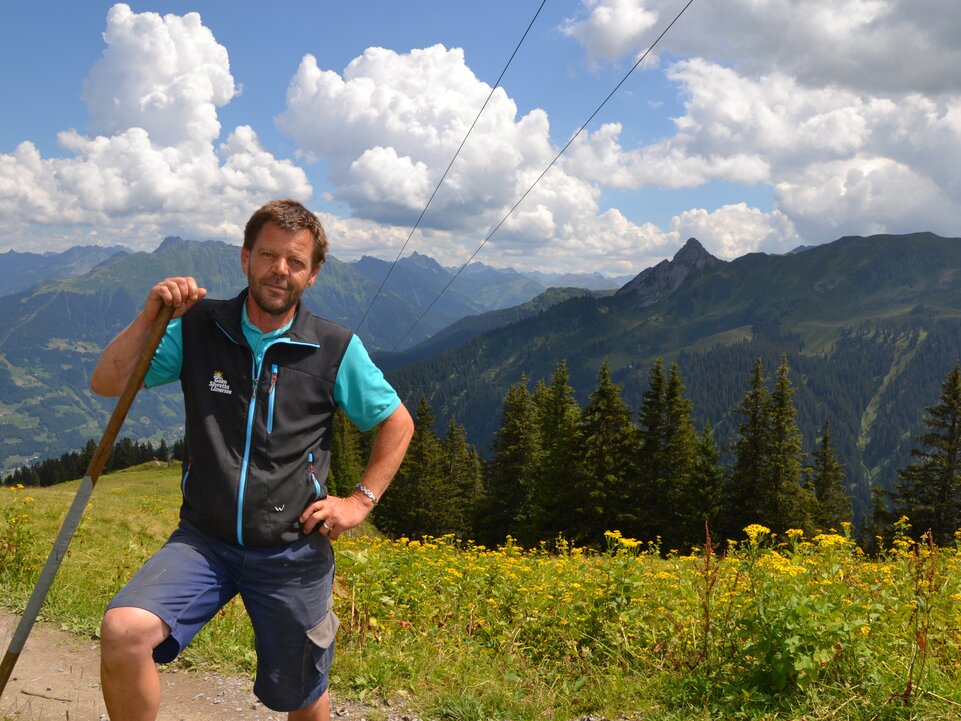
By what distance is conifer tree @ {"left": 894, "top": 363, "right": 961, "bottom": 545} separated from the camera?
32.1 m

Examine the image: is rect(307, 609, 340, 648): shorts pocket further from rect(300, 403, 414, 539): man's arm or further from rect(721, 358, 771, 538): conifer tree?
rect(721, 358, 771, 538): conifer tree

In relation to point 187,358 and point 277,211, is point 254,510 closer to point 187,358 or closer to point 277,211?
point 187,358

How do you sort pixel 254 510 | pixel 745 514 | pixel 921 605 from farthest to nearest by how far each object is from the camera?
1. pixel 745 514
2. pixel 921 605
3. pixel 254 510

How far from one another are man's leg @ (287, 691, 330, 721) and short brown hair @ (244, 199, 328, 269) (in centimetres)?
241

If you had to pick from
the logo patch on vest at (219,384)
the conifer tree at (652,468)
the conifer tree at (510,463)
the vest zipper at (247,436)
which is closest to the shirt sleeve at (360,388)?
the vest zipper at (247,436)

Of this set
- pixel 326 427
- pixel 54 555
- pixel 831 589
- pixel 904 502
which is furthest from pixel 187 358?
pixel 904 502

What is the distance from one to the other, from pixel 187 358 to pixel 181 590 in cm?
113

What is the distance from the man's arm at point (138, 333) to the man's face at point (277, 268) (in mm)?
285

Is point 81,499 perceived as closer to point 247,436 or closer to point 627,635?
point 247,436

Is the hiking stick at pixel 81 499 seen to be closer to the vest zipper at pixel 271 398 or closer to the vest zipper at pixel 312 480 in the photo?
the vest zipper at pixel 271 398

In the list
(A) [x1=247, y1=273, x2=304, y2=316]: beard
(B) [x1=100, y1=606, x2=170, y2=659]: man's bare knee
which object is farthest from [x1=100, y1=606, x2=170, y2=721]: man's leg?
(A) [x1=247, y1=273, x2=304, y2=316]: beard

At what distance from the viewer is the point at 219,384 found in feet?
10.3

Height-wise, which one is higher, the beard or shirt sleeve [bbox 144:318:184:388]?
the beard

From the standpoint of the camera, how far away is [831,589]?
5.24 metres
